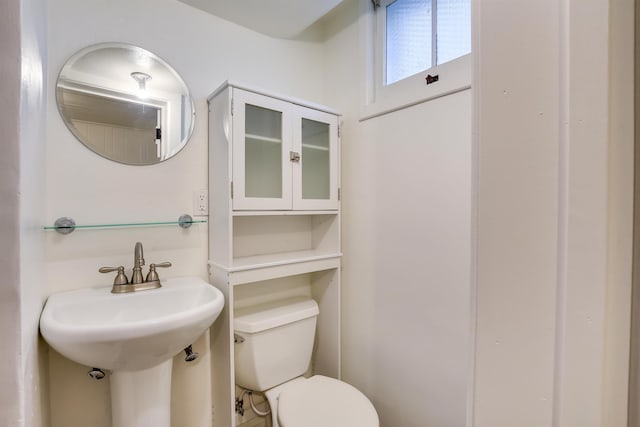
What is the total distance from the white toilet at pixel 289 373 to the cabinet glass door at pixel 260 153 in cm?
51

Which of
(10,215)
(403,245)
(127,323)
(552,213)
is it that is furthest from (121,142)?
(552,213)

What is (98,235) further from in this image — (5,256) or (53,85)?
(5,256)

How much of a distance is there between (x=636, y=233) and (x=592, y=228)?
55mm

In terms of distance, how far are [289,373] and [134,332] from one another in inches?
31.6

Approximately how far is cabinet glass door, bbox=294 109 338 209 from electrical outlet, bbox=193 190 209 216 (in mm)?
406

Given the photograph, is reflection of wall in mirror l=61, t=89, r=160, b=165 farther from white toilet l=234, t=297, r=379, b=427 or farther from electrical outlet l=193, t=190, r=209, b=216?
white toilet l=234, t=297, r=379, b=427

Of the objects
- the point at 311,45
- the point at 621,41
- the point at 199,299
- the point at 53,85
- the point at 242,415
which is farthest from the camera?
the point at 311,45

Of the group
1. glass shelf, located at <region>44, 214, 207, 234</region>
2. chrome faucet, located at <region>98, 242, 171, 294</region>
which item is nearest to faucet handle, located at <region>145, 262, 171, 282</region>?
chrome faucet, located at <region>98, 242, 171, 294</region>

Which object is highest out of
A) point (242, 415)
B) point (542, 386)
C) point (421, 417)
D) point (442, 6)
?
point (442, 6)

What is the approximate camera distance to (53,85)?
983 mm

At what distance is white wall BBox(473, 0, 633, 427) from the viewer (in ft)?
1.07

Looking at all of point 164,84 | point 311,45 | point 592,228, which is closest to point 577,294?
point 592,228

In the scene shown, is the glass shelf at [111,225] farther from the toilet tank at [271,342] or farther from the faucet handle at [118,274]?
the toilet tank at [271,342]

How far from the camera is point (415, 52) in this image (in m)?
1.28
